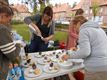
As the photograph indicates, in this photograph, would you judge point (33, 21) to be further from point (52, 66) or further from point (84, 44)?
point (84, 44)

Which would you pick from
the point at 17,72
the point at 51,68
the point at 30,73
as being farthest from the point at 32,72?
the point at 17,72

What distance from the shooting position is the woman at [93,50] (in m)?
1.72

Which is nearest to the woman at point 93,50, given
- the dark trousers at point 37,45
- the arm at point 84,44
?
the arm at point 84,44

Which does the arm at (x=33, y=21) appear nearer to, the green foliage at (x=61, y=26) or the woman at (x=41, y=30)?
the woman at (x=41, y=30)

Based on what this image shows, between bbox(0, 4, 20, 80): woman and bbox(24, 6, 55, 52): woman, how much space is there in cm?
151

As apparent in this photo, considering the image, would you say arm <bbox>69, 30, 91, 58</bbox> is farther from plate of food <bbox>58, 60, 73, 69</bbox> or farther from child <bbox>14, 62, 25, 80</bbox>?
child <bbox>14, 62, 25, 80</bbox>

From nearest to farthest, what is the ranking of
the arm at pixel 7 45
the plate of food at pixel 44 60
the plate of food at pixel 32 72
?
1. the arm at pixel 7 45
2. the plate of food at pixel 32 72
3. the plate of food at pixel 44 60

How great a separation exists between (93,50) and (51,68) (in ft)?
1.43

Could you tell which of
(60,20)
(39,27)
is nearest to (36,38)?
(39,27)

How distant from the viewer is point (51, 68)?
6.49ft

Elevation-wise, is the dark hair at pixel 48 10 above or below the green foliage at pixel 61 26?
above

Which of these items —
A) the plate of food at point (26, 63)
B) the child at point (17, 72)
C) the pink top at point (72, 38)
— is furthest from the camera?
the pink top at point (72, 38)

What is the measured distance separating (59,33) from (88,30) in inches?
232

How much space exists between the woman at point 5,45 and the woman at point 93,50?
23.2 inches
